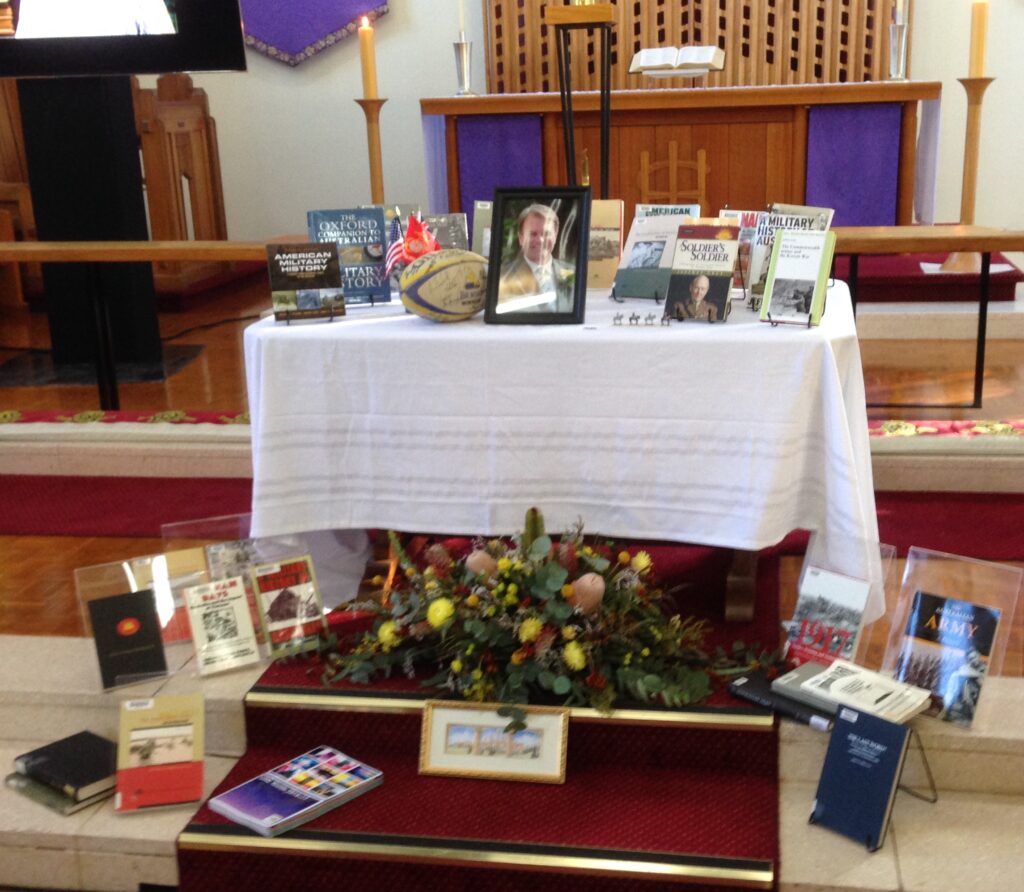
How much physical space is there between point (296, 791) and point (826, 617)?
1.17 metres

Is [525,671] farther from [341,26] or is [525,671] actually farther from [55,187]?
[341,26]

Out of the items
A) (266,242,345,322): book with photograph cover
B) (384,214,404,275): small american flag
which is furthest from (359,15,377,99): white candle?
(266,242,345,322): book with photograph cover

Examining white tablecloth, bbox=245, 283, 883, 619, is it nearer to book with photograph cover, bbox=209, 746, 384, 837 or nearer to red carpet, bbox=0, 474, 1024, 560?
book with photograph cover, bbox=209, 746, 384, 837

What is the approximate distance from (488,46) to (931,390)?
3.95 metres

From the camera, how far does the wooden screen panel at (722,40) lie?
720 cm

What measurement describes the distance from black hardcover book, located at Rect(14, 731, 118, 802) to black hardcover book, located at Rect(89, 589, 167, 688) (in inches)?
6.2

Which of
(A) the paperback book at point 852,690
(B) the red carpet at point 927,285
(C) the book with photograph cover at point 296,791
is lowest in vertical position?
(C) the book with photograph cover at point 296,791

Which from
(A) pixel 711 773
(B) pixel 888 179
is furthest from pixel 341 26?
(A) pixel 711 773

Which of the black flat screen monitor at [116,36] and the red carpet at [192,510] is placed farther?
the black flat screen monitor at [116,36]

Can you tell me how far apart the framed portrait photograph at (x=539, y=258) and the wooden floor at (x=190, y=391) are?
98 cm

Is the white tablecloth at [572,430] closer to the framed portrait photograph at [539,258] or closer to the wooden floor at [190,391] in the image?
the framed portrait photograph at [539,258]

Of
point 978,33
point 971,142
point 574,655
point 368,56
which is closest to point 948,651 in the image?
point 574,655

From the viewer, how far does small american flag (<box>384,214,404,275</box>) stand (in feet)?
10.0

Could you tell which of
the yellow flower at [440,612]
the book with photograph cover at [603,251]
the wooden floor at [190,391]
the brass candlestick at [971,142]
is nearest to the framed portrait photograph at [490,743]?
the yellow flower at [440,612]
